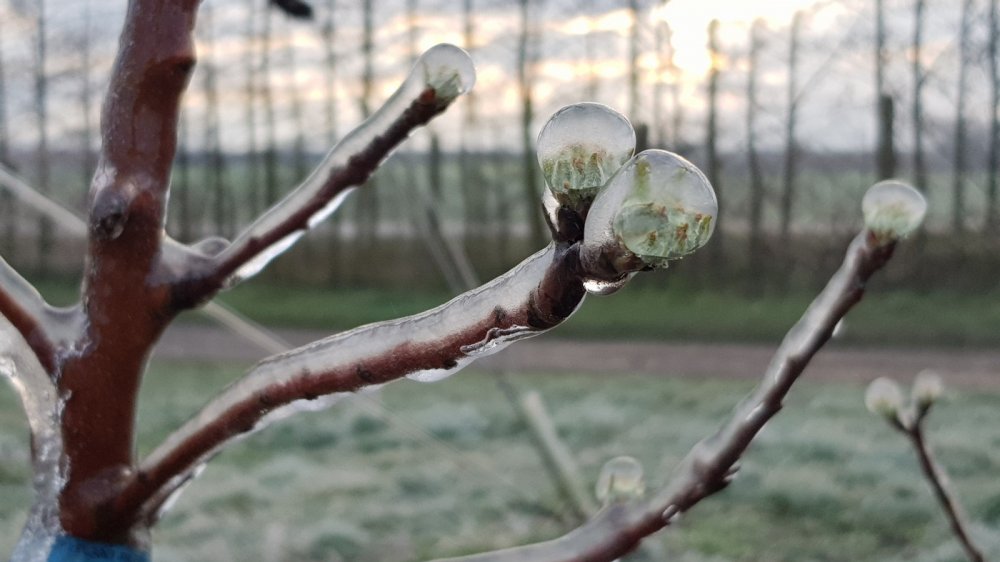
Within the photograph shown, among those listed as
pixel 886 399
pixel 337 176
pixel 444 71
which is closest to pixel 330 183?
pixel 337 176

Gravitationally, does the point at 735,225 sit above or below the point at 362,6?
below

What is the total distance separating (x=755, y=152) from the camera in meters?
11.0

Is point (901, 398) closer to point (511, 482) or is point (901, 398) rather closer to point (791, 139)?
point (511, 482)

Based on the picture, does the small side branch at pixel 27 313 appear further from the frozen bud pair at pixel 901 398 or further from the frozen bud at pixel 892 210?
the frozen bud pair at pixel 901 398

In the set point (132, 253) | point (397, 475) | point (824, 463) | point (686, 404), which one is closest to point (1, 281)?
point (132, 253)

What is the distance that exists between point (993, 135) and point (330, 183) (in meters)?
11.4

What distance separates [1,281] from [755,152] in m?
10.9

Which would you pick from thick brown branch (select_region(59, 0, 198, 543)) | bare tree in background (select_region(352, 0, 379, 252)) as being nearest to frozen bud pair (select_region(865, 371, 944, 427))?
thick brown branch (select_region(59, 0, 198, 543))

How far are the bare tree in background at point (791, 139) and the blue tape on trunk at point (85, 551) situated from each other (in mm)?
10531

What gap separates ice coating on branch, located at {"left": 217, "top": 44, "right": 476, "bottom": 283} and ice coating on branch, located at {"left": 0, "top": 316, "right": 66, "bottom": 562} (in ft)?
0.44

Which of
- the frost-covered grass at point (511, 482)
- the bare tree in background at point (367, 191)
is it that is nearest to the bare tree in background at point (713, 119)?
the bare tree in background at point (367, 191)

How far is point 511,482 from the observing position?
4.29 m

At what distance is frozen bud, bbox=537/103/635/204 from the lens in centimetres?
36

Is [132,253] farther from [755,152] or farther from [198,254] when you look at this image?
[755,152]
